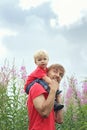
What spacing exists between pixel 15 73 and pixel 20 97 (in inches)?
22.1

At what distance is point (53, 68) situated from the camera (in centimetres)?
432

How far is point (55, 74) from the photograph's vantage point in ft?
14.1

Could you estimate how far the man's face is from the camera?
4.27 meters

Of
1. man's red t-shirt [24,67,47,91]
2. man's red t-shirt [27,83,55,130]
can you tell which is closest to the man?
man's red t-shirt [27,83,55,130]

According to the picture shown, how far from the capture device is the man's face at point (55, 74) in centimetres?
427

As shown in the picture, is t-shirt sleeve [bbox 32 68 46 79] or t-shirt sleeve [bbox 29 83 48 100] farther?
t-shirt sleeve [bbox 32 68 46 79]

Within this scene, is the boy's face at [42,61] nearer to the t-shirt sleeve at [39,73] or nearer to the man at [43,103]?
the t-shirt sleeve at [39,73]

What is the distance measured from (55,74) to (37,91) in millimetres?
317

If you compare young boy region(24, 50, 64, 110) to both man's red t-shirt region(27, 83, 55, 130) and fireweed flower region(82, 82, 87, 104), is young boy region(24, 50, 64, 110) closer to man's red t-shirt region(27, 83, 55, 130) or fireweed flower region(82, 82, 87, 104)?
man's red t-shirt region(27, 83, 55, 130)

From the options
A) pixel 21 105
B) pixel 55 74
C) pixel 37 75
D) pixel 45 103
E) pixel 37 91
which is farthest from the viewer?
pixel 21 105

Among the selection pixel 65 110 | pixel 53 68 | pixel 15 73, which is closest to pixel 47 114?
pixel 53 68

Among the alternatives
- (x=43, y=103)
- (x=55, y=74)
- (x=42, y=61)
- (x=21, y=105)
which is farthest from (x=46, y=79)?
(x=21, y=105)

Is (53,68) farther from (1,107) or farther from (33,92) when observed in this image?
(1,107)

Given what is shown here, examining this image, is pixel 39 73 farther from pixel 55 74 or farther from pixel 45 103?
pixel 45 103
